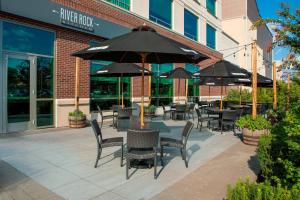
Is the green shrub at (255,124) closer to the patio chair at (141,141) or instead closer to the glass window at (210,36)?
the patio chair at (141,141)

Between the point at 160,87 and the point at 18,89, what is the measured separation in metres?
9.86

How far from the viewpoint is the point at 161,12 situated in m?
17.1

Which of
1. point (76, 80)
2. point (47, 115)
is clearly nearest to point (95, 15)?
point (76, 80)

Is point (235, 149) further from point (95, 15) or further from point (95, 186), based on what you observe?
point (95, 15)

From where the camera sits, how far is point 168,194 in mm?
4078

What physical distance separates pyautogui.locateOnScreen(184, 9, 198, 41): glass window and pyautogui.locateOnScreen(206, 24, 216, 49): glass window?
Answer: 2.97 m

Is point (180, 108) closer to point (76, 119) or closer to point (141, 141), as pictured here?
point (76, 119)

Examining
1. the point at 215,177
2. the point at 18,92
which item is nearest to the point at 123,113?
the point at 18,92

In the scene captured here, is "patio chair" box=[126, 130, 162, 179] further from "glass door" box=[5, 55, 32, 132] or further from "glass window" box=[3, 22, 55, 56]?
"glass window" box=[3, 22, 55, 56]

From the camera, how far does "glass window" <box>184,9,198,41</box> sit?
20312mm

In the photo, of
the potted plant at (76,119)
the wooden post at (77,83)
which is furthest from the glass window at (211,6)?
the potted plant at (76,119)

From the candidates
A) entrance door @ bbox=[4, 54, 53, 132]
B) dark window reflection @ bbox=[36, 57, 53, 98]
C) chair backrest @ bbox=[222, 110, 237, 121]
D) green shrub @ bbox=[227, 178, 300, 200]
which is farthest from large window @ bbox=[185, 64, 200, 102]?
green shrub @ bbox=[227, 178, 300, 200]

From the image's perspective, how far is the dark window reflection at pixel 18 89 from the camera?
898 cm

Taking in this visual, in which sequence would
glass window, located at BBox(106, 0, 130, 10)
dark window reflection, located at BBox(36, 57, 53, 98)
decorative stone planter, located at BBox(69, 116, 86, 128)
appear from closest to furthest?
1. dark window reflection, located at BBox(36, 57, 53, 98)
2. decorative stone planter, located at BBox(69, 116, 86, 128)
3. glass window, located at BBox(106, 0, 130, 10)
